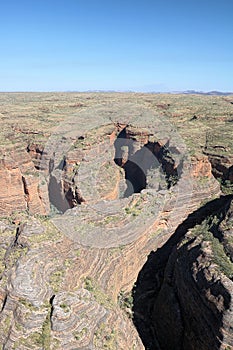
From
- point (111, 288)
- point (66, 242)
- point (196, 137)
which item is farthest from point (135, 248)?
point (196, 137)

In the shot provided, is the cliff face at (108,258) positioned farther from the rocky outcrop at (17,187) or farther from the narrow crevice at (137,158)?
the narrow crevice at (137,158)

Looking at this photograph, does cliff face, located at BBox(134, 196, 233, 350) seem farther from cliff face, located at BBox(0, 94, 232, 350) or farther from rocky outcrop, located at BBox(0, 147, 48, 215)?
rocky outcrop, located at BBox(0, 147, 48, 215)

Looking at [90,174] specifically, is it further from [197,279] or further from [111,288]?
[197,279]

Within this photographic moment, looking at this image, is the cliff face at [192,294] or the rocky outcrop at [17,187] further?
the rocky outcrop at [17,187]

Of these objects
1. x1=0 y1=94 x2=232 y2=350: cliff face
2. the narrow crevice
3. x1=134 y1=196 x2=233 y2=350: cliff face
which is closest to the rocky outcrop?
x1=0 y1=94 x2=232 y2=350: cliff face

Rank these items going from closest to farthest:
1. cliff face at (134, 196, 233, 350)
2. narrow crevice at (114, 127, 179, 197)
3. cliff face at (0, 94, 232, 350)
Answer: cliff face at (0, 94, 232, 350)
cliff face at (134, 196, 233, 350)
narrow crevice at (114, 127, 179, 197)

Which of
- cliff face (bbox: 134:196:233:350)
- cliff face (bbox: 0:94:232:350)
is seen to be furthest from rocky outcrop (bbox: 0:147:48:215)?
cliff face (bbox: 134:196:233:350)

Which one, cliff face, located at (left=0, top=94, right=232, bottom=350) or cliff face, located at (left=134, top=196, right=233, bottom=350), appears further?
cliff face, located at (left=134, top=196, right=233, bottom=350)

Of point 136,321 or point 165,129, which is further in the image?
point 165,129

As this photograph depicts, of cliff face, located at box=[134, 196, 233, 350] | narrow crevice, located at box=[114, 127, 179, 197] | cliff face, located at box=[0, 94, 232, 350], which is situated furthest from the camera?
narrow crevice, located at box=[114, 127, 179, 197]

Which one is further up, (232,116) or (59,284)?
(232,116)

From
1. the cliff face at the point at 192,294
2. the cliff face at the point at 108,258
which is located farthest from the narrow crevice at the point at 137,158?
the cliff face at the point at 192,294
